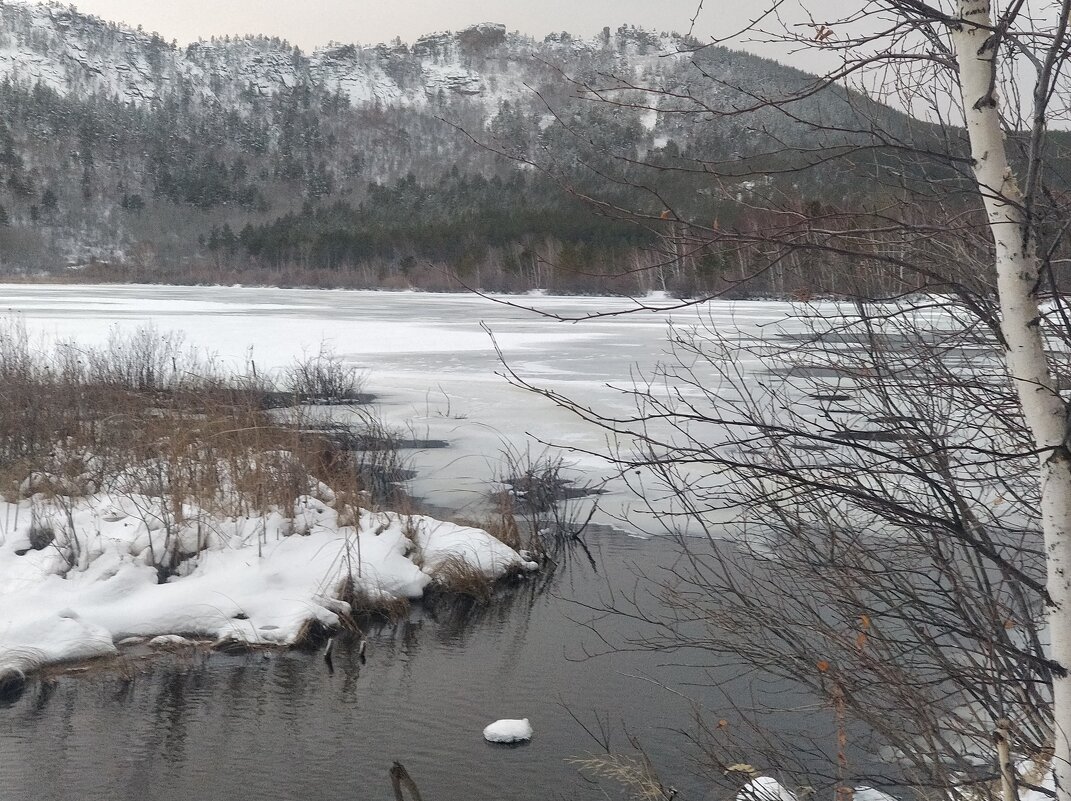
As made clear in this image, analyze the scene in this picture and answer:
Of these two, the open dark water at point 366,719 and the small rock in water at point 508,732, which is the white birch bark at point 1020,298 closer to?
the open dark water at point 366,719

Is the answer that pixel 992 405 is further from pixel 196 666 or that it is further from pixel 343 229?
pixel 343 229

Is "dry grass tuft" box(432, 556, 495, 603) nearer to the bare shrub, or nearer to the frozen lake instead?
the frozen lake

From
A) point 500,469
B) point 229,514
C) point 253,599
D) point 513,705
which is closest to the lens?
point 513,705

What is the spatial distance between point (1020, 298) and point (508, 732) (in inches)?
172

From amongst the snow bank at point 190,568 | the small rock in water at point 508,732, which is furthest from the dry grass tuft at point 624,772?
the snow bank at point 190,568

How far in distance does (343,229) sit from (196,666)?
9217cm

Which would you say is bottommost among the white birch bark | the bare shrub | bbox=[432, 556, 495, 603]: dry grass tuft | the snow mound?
bbox=[432, 556, 495, 603]: dry grass tuft

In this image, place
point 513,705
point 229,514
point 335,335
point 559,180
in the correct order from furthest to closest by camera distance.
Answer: point 335,335 < point 229,514 < point 513,705 < point 559,180

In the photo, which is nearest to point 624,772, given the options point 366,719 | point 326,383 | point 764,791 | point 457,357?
point 764,791

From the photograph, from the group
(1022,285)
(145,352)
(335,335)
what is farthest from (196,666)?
(335,335)

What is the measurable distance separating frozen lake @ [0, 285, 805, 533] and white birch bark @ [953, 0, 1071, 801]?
29.6 inches

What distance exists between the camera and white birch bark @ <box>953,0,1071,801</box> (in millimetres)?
2023

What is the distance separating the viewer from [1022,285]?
6.68 feet

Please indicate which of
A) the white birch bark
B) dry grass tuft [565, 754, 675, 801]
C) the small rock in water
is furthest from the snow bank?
the white birch bark
